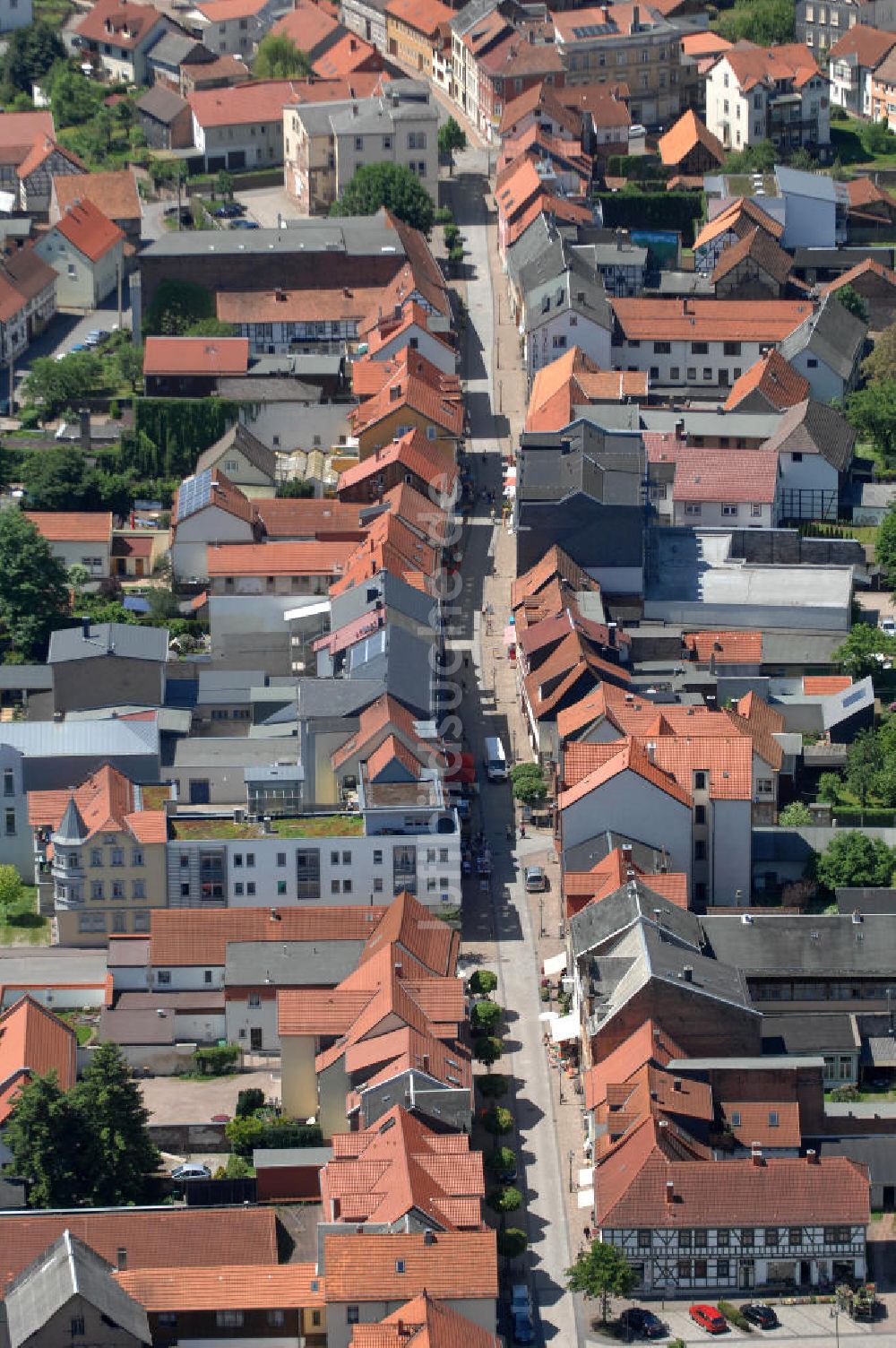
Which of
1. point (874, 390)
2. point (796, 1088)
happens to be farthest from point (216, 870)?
point (874, 390)

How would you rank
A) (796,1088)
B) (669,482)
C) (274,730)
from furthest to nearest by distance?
(669,482) < (274,730) < (796,1088)

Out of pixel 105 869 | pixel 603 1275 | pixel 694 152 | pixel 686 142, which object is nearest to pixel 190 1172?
pixel 603 1275

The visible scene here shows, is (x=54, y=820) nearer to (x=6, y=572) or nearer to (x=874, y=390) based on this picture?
(x=6, y=572)

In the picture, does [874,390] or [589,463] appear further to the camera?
[874,390]

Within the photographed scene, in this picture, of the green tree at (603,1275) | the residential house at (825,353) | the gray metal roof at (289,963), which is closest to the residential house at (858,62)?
the residential house at (825,353)

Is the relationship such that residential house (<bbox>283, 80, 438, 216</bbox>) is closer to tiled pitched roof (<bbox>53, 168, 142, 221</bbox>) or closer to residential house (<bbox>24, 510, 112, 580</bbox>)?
tiled pitched roof (<bbox>53, 168, 142, 221</bbox>)

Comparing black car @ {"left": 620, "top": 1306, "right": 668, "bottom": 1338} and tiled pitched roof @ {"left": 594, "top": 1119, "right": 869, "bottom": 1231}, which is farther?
tiled pitched roof @ {"left": 594, "top": 1119, "right": 869, "bottom": 1231}

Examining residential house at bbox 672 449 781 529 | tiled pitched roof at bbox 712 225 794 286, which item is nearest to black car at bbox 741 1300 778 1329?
residential house at bbox 672 449 781 529
